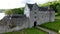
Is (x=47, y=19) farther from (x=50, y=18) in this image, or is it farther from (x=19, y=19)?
(x=19, y=19)

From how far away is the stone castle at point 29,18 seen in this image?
7297mm

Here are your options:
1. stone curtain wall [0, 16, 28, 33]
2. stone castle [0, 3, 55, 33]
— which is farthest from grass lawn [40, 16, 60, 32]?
stone curtain wall [0, 16, 28, 33]

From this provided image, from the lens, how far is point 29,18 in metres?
8.24

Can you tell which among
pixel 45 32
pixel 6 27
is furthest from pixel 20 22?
pixel 45 32

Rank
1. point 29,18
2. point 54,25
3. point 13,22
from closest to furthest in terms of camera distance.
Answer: point 13,22
point 54,25
point 29,18

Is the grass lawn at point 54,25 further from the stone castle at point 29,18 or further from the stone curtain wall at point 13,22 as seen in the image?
the stone curtain wall at point 13,22

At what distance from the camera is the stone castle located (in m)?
7.30

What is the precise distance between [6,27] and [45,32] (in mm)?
1629

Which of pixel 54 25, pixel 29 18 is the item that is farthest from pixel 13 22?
pixel 54 25

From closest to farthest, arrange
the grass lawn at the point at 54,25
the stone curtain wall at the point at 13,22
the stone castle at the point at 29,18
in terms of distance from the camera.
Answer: the stone curtain wall at the point at 13,22 → the stone castle at the point at 29,18 → the grass lawn at the point at 54,25

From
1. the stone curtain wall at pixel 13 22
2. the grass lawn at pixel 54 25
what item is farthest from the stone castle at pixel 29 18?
the grass lawn at pixel 54 25

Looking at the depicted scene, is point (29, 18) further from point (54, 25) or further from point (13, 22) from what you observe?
point (54, 25)

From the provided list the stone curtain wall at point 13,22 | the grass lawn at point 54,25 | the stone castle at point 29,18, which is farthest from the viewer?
the grass lawn at point 54,25

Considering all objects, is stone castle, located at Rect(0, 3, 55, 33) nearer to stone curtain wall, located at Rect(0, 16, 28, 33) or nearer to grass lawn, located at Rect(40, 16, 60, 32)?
stone curtain wall, located at Rect(0, 16, 28, 33)
